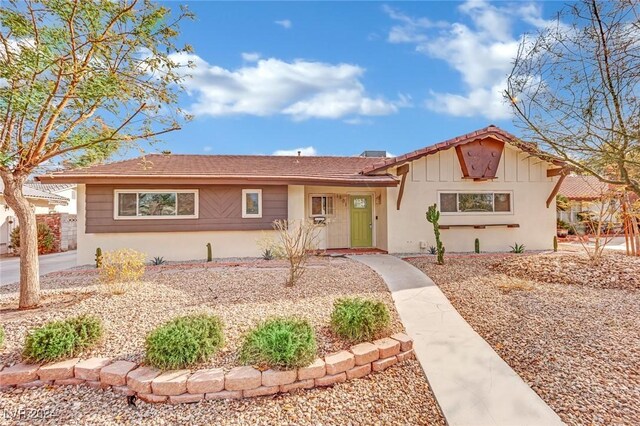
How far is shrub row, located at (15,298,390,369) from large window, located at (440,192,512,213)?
9060 mm

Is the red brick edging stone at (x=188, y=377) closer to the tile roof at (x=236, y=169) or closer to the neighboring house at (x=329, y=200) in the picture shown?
the tile roof at (x=236, y=169)

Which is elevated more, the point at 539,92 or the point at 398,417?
the point at 539,92

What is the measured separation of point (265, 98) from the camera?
1238 cm

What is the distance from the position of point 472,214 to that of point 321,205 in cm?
580

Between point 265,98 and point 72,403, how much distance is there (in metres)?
11.3

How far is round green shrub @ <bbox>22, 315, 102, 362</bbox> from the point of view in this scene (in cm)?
344

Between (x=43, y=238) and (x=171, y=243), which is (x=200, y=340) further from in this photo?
(x=43, y=238)

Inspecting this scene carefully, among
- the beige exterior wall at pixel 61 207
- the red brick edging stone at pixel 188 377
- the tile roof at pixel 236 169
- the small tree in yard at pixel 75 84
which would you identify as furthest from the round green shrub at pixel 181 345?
the beige exterior wall at pixel 61 207

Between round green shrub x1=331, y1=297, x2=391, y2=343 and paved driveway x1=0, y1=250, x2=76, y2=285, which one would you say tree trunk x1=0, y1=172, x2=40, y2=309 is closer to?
paved driveway x1=0, y1=250, x2=76, y2=285

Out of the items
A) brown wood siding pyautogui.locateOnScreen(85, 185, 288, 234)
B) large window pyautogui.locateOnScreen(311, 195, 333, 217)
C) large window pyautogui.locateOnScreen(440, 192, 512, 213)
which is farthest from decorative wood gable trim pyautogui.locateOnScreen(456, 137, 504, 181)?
brown wood siding pyautogui.locateOnScreen(85, 185, 288, 234)

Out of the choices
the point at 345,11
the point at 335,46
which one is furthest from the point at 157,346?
the point at 335,46

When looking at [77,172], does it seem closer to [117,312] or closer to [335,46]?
[117,312]

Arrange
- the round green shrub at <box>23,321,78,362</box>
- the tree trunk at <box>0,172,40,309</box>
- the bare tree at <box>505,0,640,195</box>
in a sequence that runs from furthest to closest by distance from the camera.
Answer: the tree trunk at <box>0,172,40,309</box>, the bare tree at <box>505,0,640,195</box>, the round green shrub at <box>23,321,78,362</box>

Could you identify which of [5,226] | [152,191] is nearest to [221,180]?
[152,191]
